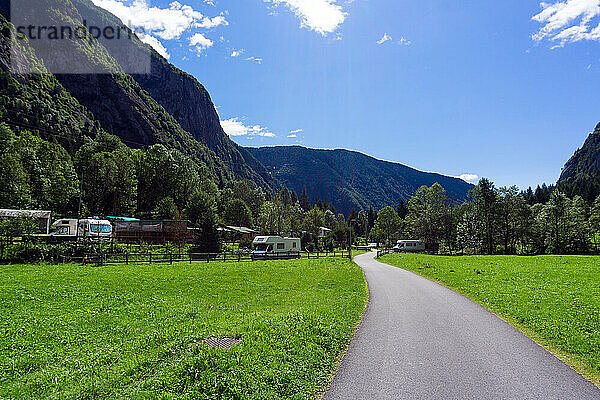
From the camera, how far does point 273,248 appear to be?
145ft

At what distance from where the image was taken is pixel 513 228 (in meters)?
65.7

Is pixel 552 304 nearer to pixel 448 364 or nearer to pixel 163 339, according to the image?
pixel 448 364

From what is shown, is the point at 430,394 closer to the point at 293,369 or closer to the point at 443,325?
the point at 293,369

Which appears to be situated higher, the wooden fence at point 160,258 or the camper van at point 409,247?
the wooden fence at point 160,258

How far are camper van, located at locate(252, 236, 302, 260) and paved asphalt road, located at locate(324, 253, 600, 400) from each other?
98.9ft

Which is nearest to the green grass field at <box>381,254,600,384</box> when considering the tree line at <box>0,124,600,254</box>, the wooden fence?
the wooden fence

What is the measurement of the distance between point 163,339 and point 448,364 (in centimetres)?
746

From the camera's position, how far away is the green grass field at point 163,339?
633cm

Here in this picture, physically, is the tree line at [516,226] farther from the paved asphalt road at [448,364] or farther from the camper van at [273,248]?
the paved asphalt road at [448,364]

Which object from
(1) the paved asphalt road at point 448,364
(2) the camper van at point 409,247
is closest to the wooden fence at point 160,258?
(1) the paved asphalt road at point 448,364

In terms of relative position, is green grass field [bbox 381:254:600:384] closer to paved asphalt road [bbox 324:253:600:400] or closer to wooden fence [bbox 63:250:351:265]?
paved asphalt road [bbox 324:253:600:400]

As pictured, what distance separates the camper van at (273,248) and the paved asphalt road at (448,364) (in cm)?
3014

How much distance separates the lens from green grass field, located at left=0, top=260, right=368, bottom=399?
6.33m

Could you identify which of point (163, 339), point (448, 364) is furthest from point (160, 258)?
point (448, 364)
